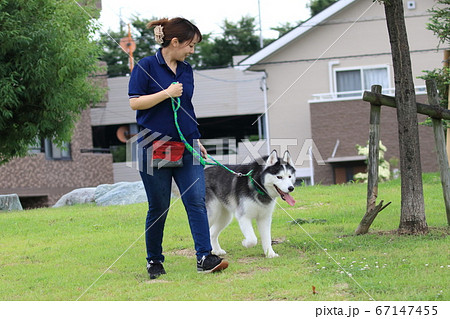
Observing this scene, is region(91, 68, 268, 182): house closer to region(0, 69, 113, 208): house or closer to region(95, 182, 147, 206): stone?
region(0, 69, 113, 208): house

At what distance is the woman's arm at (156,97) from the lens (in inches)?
221

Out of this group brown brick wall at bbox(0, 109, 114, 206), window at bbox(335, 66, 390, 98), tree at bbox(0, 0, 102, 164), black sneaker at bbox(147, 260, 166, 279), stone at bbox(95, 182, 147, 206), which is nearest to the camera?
black sneaker at bbox(147, 260, 166, 279)

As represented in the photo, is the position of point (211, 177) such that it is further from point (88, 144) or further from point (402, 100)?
point (88, 144)

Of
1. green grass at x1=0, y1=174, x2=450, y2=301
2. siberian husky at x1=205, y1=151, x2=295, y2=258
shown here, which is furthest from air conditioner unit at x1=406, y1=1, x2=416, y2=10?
siberian husky at x1=205, y1=151, x2=295, y2=258

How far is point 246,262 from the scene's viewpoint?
658 cm

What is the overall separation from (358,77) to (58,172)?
1148 cm

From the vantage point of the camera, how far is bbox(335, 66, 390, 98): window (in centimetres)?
2222

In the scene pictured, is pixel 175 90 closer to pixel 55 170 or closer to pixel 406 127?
pixel 406 127

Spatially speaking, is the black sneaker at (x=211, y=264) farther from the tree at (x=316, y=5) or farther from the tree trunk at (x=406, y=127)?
the tree at (x=316, y=5)

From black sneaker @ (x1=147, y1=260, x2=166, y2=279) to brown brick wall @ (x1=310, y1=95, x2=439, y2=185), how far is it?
15596 mm

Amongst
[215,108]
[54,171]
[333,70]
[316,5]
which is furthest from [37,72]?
[316,5]

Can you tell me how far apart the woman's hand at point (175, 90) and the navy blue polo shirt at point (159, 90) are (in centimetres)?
16

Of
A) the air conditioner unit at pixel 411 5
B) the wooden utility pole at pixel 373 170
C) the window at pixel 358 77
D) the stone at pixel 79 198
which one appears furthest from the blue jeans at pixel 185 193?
the air conditioner unit at pixel 411 5
